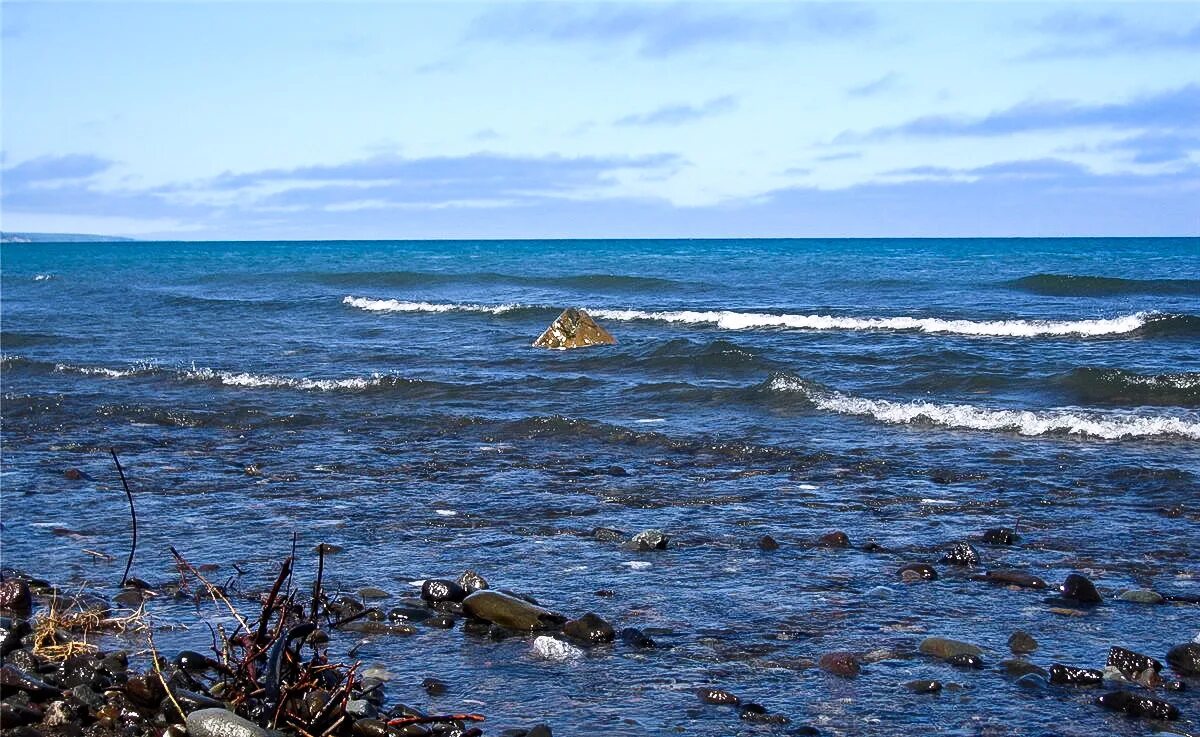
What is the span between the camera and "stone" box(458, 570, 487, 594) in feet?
24.0

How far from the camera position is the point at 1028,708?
550cm

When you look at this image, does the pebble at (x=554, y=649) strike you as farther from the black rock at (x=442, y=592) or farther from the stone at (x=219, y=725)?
the stone at (x=219, y=725)

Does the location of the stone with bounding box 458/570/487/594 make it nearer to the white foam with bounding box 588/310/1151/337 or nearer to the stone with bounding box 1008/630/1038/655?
the stone with bounding box 1008/630/1038/655

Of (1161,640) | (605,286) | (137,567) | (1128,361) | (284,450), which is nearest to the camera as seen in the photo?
(1161,640)

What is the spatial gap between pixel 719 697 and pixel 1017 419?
29.6ft

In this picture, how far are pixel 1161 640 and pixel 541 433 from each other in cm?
790

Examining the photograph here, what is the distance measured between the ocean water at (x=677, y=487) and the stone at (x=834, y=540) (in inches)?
4.3

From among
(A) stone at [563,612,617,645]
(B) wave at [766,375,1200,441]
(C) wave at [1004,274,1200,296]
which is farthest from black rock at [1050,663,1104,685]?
(C) wave at [1004,274,1200,296]

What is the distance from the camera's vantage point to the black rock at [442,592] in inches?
281

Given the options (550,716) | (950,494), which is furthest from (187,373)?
(550,716)

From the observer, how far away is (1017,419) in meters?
13.4

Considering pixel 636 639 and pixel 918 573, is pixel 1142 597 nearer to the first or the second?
pixel 918 573

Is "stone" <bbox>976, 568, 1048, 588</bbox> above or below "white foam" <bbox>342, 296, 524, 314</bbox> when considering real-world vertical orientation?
below

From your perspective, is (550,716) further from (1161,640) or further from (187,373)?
(187,373)
